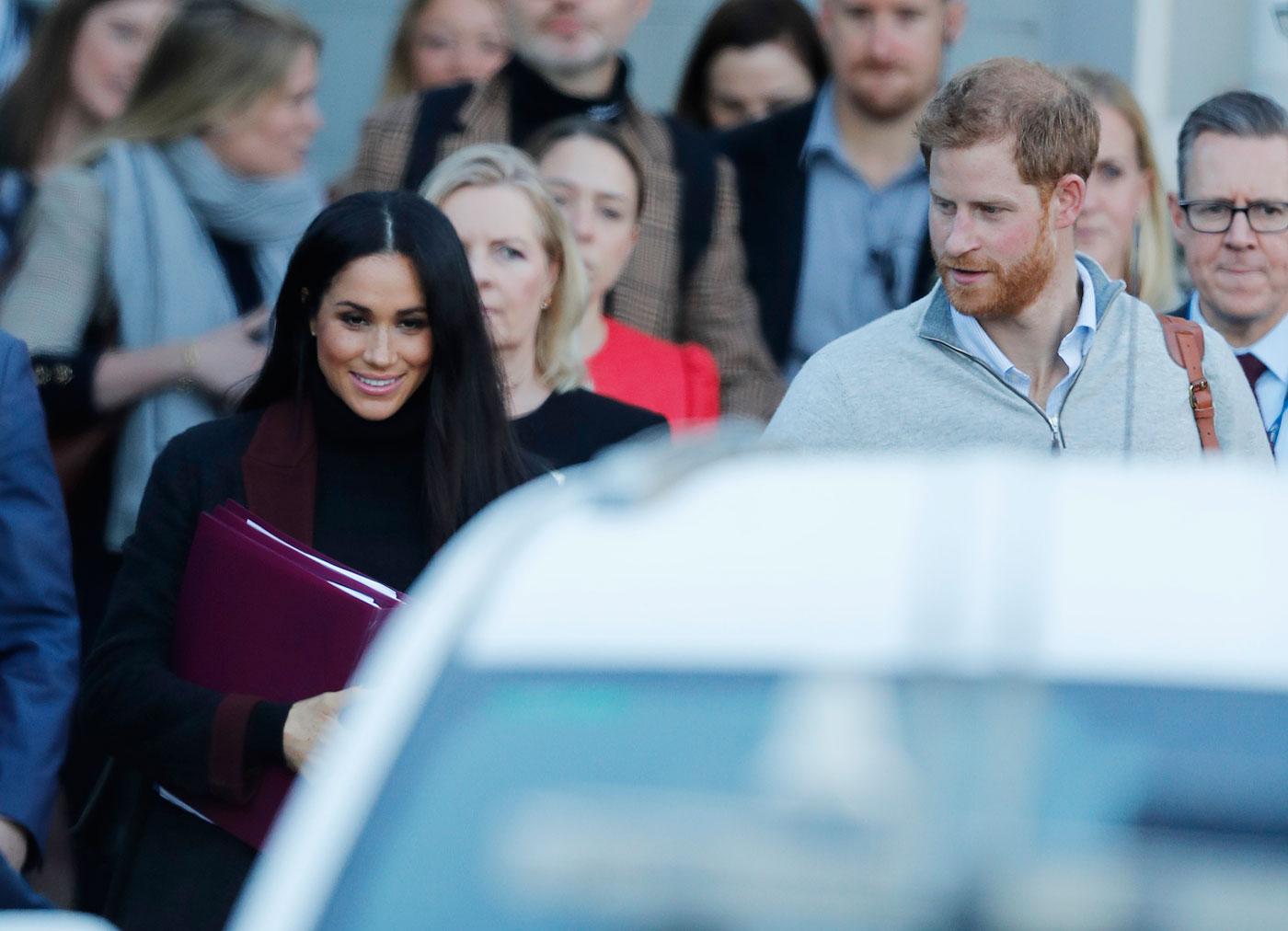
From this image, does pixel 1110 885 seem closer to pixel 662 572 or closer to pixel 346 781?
pixel 662 572

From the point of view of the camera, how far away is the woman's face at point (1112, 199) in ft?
17.5

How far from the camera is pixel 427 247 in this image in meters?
3.86

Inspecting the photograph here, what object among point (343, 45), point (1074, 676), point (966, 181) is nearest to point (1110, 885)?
point (1074, 676)

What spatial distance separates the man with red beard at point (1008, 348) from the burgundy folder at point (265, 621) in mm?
801

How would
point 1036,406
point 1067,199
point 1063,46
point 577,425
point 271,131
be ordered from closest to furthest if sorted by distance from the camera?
point 1036,406, point 1067,199, point 577,425, point 271,131, point 1063,46

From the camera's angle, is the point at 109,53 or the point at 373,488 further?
the point at 109,53

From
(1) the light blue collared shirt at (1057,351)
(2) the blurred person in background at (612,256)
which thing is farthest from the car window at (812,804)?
(2) the blurred person in background at (612,256)

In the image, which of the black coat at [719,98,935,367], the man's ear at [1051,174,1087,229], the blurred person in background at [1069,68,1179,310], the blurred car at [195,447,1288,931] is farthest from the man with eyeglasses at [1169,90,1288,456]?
the blurred car at [195,447,1288,931]

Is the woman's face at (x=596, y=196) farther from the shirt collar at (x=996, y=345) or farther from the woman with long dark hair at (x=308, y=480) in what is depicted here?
the shirt collar at (x=996, y=345)

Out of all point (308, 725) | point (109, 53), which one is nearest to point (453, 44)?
point (109, 53)

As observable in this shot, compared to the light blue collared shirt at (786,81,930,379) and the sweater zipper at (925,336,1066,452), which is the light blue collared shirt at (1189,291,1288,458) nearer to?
the light blue collared shirt at (786,81,930,379)

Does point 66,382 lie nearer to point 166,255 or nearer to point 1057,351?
point 166,255

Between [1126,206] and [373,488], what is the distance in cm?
253

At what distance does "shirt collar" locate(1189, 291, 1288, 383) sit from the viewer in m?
4.72
